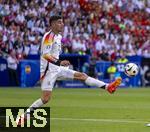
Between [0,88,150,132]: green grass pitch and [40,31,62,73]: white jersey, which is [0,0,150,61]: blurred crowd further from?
[40,31,62,73]: white jersey

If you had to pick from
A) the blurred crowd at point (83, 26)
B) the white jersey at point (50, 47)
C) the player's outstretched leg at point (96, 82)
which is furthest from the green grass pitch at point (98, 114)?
the blurred crowd at point (83, 26)

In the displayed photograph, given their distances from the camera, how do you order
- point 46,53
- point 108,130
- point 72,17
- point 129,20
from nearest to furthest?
point 108,130 < point 46,53 < point 72,17 < point 129,20

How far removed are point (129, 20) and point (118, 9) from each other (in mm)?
1148

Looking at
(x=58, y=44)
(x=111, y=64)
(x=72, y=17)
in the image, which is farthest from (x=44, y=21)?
(x=58, y=44)

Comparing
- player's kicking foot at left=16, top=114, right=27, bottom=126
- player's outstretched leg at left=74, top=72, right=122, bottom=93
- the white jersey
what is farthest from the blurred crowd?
player's kicking foot at left=16, top=114, right=27, bottom=126

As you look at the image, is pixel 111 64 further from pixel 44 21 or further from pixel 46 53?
pixel 46 53

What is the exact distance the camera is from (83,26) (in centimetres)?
3934

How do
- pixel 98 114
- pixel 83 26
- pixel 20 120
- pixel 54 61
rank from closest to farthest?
1. pixel 20 120
2. pixel 54 61
3. pixel 98 114
4. pixel 83 26

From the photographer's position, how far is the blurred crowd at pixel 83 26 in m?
36.4

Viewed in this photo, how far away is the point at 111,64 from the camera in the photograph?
120 ft

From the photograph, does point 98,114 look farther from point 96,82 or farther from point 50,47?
point 50,47

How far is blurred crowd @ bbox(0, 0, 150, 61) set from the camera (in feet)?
119

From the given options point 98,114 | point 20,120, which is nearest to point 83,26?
point 98,114

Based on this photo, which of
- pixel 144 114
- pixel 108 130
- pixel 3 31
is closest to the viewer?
pixel 108 130
